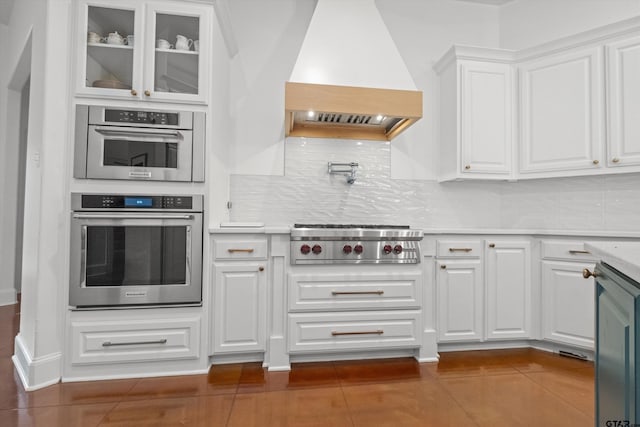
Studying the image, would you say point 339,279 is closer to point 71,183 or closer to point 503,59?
point 71,183

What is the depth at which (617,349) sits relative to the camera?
834mm

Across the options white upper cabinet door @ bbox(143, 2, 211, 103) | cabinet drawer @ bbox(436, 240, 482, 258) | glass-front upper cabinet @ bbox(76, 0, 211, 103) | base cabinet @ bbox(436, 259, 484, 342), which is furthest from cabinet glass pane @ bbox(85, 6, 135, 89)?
base cabinet @ bbox(436, 259, 484, 342)

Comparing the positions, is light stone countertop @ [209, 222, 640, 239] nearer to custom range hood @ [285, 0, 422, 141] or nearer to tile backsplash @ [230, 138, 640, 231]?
tile backsplash @ [230, 138, 640, 231]

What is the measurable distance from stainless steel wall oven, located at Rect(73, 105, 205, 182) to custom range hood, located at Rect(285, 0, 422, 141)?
683 mm

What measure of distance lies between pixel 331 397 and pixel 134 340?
47.8 inches

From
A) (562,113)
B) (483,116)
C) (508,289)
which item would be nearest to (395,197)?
(483,116)

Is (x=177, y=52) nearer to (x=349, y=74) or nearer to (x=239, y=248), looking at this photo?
(x=349, y=74)

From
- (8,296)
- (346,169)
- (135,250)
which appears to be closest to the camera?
(135,250)

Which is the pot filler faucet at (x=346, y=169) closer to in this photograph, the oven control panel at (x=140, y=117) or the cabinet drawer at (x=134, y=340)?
the oven control panel at (x=140, y=117)

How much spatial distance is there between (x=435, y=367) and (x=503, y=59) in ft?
8.27

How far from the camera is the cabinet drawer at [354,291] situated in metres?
2.08

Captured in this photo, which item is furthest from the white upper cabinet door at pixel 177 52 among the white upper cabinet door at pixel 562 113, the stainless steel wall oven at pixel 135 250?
the white upper cabinet door at pixel 562 113

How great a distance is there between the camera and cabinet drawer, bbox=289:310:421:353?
6.79 ft

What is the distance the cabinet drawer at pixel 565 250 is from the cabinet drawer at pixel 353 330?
109 centimetres
